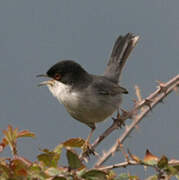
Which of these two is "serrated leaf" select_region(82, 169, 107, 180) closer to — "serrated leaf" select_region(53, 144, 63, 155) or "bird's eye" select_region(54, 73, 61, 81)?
"serrated leaf" select_region(53, 144, 63, 155)

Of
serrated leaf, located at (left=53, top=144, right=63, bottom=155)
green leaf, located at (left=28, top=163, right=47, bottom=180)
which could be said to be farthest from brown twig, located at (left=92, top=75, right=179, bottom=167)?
green leaf, located at (left=28, top=163, right=47, bottom=180)

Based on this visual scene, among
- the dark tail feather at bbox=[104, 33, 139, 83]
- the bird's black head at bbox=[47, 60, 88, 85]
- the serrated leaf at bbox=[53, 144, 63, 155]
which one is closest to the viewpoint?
the serrated leaf at bbox=[53, 144, 63, 155]

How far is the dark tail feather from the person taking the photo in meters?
6.94

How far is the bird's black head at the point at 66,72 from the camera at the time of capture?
5.21 meters

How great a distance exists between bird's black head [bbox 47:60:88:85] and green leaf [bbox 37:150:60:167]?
3516 mm

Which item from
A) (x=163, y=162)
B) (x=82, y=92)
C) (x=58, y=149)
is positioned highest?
(x=82, y=92)

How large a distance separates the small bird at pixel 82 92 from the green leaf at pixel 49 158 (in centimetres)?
323

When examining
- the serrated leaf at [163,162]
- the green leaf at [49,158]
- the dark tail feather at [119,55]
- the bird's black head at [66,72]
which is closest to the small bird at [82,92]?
the bird's black head at [66,72]

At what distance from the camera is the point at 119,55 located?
23.2 ft

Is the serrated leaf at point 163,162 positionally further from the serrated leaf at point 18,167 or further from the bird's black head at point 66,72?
the bird's black head at point 66,72

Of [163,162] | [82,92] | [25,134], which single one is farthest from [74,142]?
[82,92]

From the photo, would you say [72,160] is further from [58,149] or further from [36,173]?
[58,149]

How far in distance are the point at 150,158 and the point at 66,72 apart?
12.5 feet

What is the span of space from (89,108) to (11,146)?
11.7ft
